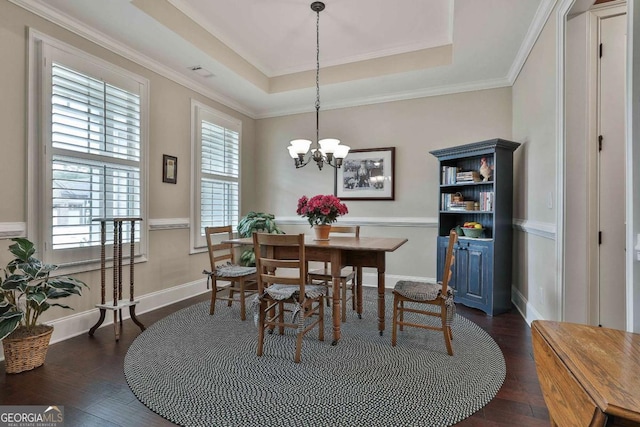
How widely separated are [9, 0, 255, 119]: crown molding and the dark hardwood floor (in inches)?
Result: 107

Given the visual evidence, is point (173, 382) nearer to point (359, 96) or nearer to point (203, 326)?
point (203, 326)

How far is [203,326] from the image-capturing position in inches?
123

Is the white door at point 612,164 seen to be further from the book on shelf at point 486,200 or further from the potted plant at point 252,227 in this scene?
the potted plant at point 252,227

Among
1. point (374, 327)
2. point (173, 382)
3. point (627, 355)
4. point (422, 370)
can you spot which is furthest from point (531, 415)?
point (173, 382)

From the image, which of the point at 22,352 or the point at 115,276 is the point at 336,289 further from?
the point at 22,352

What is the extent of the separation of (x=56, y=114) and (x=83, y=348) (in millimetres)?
1951

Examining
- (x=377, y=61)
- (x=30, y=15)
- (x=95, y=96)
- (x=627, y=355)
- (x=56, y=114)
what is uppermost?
(x=377, y=61)

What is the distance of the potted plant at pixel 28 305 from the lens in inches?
84.6

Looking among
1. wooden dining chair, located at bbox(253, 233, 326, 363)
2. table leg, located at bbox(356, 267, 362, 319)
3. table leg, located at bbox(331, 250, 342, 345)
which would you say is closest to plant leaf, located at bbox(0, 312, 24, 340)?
wooden dining chair, located at bbox(253, 233, 326, 363)

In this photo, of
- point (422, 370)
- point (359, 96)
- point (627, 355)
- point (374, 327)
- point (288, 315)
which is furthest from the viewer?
point (359, 96)

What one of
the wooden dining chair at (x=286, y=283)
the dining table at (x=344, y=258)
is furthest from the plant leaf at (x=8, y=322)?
the dining table at (x=344, y=258)

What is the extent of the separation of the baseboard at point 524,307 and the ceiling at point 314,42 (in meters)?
2.56

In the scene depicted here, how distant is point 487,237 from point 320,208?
2228 mm

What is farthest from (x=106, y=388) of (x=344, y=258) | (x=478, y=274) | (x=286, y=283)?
(x=478, y=274)
